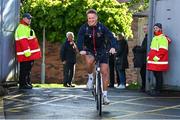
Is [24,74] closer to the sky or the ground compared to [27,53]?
closer to the ground

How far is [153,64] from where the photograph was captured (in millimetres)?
14734

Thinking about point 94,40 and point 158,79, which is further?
point 158,79

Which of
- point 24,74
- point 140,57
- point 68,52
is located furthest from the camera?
point 68,52

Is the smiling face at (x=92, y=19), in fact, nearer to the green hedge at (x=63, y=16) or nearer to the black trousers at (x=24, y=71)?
the black trousers at (x=24, y=71)

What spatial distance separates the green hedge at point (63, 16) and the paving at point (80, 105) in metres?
11.5

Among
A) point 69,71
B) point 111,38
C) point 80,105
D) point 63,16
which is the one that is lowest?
point 80,105

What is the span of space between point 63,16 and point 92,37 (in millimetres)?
15822

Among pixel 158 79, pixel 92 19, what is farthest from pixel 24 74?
pixel 92 19

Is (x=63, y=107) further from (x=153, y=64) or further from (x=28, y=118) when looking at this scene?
(x=153, y=64)

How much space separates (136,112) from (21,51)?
196 inches

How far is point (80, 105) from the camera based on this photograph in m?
12.2

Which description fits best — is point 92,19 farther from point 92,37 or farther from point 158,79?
point 158,79

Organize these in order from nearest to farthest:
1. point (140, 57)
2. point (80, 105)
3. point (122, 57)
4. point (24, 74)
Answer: point (80, 105), point (24, 74), point (140, 57), point (122, 57)

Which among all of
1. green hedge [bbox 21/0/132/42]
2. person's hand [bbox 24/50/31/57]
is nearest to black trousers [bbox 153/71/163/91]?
person's hand [bbox 24/50/31/57]
